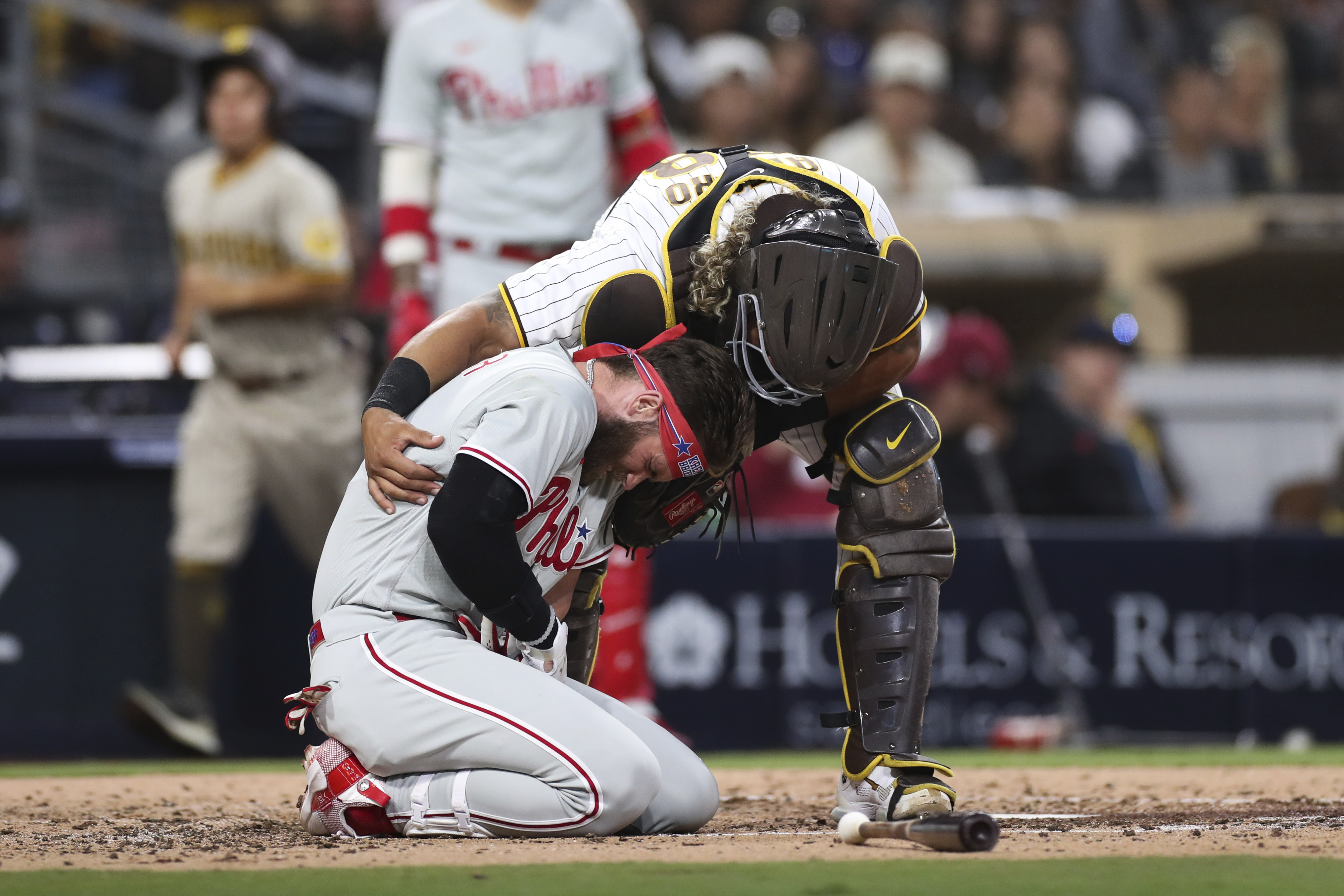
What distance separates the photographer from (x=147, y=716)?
5.79 metres

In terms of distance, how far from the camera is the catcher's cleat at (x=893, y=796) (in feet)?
11.1

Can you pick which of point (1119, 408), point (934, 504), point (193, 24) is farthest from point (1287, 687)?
point (193, 24)

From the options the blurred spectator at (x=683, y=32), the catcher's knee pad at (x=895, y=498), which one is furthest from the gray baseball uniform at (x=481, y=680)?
the blurred spectator at (x=683, y=32)

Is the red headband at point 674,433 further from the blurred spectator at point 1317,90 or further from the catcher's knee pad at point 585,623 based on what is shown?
the blurred spectator at point 1317,90

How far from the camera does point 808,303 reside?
328cm

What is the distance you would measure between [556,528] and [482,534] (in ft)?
1.04

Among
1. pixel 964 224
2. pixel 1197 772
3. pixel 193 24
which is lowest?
pixel 1197 772

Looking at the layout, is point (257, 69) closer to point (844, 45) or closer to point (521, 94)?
point (521, 94)

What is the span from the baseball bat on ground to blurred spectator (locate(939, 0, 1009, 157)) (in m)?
8.43

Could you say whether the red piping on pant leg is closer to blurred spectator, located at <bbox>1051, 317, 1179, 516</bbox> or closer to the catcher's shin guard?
the catcher's shin guard

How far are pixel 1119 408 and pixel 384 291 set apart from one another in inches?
151

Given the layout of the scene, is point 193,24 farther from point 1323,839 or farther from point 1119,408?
point 1323,839

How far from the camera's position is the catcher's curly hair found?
11.2ft

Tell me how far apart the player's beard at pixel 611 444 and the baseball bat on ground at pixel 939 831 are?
800mm
